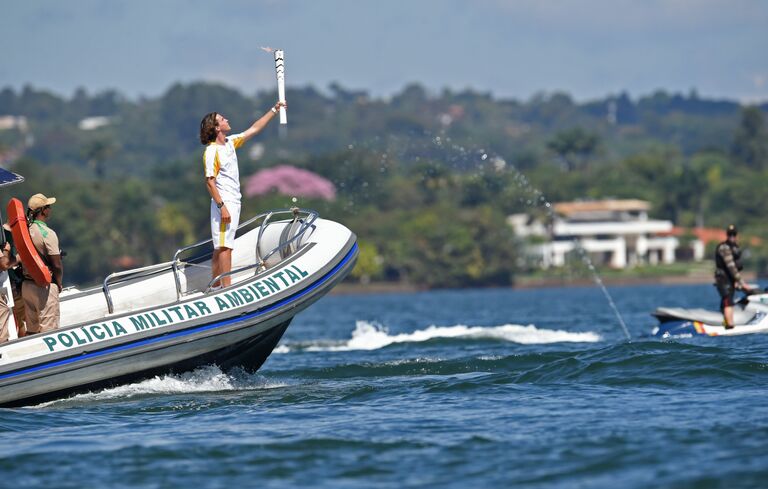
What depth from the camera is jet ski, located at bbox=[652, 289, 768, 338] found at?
1962 cm

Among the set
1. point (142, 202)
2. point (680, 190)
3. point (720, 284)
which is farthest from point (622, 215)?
point (720, 284)

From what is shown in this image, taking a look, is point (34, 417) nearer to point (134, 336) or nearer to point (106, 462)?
point (134, 336)

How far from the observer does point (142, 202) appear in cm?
9638

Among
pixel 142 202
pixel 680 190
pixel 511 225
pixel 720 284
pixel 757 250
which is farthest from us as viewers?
pixel 680 190

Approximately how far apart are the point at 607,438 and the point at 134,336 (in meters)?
4.87

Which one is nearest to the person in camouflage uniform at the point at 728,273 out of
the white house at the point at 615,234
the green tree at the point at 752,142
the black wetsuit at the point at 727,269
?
the black wetsuit at the point at 727,269

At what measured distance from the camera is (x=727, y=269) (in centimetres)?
1941

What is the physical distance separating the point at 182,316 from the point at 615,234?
87327mm

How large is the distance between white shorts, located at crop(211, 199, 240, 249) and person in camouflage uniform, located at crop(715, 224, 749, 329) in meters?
7.38

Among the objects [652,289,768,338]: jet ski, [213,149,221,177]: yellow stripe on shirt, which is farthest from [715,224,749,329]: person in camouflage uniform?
[213,149,221,177]: yellow stripe on shirt

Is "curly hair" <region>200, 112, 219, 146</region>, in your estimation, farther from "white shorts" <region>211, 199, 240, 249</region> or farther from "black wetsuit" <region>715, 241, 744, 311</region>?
"black wetsuit" <region>715, 241, 744, 311</region>

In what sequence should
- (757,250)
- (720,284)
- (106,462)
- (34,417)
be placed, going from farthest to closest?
(757,250) → (720,284) → (34,417) → (106,462)

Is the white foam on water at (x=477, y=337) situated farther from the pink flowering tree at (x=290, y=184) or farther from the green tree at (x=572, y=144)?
the green tree at (x=572, y=144)

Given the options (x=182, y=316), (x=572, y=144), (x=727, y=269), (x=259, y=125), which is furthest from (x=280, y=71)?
(x=572, y=144)
